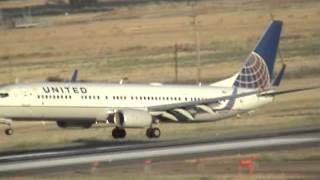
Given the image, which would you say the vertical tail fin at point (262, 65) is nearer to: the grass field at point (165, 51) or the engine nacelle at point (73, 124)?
the grass field at point (165, 51)

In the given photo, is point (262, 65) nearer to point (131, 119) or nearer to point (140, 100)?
point (140, 100)

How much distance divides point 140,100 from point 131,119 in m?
2.56

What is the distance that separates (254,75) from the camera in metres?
73.3

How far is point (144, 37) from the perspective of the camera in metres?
122

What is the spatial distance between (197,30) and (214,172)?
80.1 meters

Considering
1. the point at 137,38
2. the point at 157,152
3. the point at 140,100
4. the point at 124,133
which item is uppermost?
the point at 140,100

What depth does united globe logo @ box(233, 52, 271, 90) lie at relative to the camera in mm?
73188

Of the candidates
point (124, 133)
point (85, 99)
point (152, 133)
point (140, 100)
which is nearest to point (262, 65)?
point (140, 100)

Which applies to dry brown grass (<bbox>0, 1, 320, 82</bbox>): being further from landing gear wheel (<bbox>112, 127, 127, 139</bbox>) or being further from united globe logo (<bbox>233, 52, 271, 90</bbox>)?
landing gear wheel (<bbox>112, 127, 127, 139</bbox>)

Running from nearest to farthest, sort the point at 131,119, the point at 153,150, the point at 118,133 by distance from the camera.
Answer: the point at 153,150 < the point at 131,119 < the point at 118,133

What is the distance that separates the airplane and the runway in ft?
13.9

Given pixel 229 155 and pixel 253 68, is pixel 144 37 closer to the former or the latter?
pixel 253 68

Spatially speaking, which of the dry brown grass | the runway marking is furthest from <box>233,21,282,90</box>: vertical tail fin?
the dry brown grass

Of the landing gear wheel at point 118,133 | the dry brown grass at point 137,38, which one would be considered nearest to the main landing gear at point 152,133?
the landing gear wheel at point 118,133
